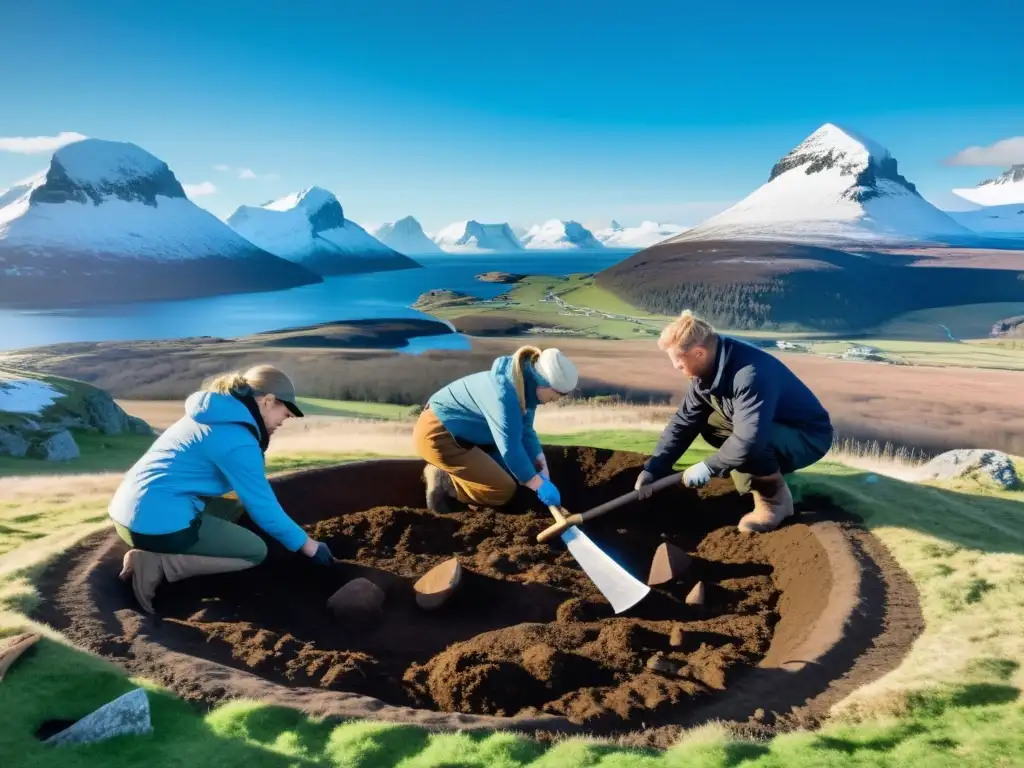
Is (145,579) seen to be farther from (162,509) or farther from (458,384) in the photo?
(458,384)

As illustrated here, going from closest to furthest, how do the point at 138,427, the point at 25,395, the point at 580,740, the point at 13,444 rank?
the point at 580,740, the point at 13,444, the point at 25,395, the point at 138,427

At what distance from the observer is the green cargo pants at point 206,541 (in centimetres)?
301

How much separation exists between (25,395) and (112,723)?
5.64m

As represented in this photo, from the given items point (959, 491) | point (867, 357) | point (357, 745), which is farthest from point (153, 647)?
point (867, 357)

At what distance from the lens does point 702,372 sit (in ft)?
12.5

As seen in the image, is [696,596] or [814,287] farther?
[814,287]

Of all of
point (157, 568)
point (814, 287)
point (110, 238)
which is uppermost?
point (110, 238)

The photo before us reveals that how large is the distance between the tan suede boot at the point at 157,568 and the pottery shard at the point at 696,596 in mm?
2240

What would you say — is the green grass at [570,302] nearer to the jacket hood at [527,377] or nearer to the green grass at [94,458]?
the green grass at [94,458]

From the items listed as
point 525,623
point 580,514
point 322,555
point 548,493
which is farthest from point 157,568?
point 580,514

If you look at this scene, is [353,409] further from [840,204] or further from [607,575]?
[840,204]

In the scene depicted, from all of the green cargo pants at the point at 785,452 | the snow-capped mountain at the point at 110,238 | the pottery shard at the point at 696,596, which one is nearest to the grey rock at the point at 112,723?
the pottery shard at the point at 696,596

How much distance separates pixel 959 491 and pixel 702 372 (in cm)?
249

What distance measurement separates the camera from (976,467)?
5.21 metres
